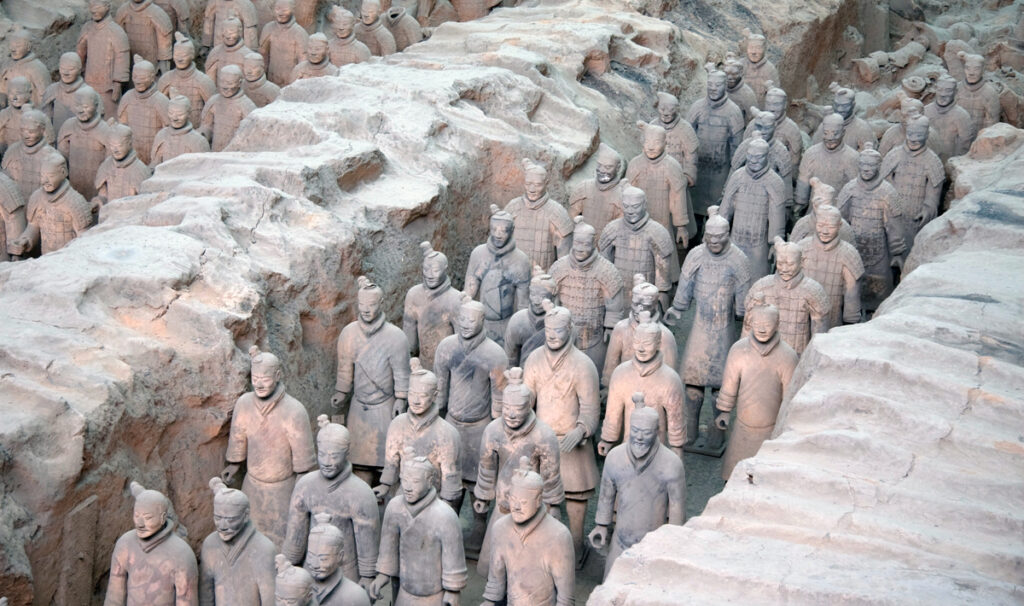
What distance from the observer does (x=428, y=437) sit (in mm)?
6691

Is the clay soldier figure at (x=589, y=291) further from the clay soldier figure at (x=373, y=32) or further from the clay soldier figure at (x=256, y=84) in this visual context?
the clay soldier figure at (x=373, y=32)

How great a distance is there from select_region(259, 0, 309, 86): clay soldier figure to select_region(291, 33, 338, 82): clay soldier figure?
24.1 inches

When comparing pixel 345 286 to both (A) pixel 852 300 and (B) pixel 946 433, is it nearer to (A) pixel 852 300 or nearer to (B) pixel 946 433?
(A) pixel 852 300

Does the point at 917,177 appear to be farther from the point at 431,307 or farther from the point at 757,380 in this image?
the point at 431,307

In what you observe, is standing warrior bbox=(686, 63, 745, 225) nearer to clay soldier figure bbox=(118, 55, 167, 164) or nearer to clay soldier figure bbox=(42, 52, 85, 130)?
clay soldier figure bbox=(118, 55, 167, 164)

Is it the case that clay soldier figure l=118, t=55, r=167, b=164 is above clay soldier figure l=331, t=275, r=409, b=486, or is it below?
below

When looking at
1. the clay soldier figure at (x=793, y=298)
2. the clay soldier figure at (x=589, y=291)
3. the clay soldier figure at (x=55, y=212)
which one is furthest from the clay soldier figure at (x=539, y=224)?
the clay soldier figure at (x=55, y=212)

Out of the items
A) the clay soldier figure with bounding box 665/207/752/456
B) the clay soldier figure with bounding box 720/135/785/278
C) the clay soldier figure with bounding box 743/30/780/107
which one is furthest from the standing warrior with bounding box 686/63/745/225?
the clay soldier figure with bounding box 665/207/752/456

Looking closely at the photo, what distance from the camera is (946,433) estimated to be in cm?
568

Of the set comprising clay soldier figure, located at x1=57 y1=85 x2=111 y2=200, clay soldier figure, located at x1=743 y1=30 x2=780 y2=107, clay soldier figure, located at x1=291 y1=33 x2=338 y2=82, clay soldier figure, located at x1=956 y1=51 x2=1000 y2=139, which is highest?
clay soldier figure, located at x1=956 y1=51 x2=1000 y2=139

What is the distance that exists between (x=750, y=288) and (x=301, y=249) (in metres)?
2.57

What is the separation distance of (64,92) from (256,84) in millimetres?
1440

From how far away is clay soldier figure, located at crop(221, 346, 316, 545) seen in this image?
6734 mm

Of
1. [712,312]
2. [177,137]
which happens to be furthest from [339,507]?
[177,137]
